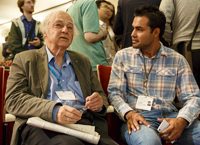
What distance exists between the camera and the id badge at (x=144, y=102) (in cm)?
160

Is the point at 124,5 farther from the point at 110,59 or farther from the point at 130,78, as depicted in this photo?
the point at 130,78

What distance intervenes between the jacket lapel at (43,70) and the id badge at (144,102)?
75 cm

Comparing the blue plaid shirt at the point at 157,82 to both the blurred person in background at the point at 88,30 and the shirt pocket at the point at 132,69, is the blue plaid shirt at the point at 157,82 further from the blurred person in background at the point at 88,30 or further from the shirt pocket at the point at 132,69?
the blurred person in background at the point at 88,30

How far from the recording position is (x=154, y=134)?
1.33 meters

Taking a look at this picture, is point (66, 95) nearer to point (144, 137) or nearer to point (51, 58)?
point (51, 58)

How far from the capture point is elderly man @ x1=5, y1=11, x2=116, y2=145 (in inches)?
45.1

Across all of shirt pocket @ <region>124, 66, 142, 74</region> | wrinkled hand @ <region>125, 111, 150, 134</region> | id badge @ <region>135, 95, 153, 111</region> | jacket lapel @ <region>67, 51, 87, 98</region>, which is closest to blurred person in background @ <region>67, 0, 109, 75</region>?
jacket lapel @ <region>67, 51, 87, 98</region>

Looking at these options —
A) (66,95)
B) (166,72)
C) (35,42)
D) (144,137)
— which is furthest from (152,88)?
(35,42)

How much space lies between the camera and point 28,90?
1.36m

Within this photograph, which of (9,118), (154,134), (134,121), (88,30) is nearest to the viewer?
(9,118)

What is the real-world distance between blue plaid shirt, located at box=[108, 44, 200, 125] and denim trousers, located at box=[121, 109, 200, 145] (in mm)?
65

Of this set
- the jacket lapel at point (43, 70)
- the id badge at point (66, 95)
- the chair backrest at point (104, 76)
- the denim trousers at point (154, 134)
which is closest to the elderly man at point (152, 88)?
the denim trousers at point (154, 134)

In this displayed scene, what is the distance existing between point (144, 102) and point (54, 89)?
2.43 ft

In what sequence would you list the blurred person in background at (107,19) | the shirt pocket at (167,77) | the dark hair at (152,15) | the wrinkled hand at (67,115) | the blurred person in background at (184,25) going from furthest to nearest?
the blurred person in background at (107,19), the blurred person in background at (184,25), the dark hair at (152,15), the shirt pocket at (167,77), the wrinkled hand at (67,115)
